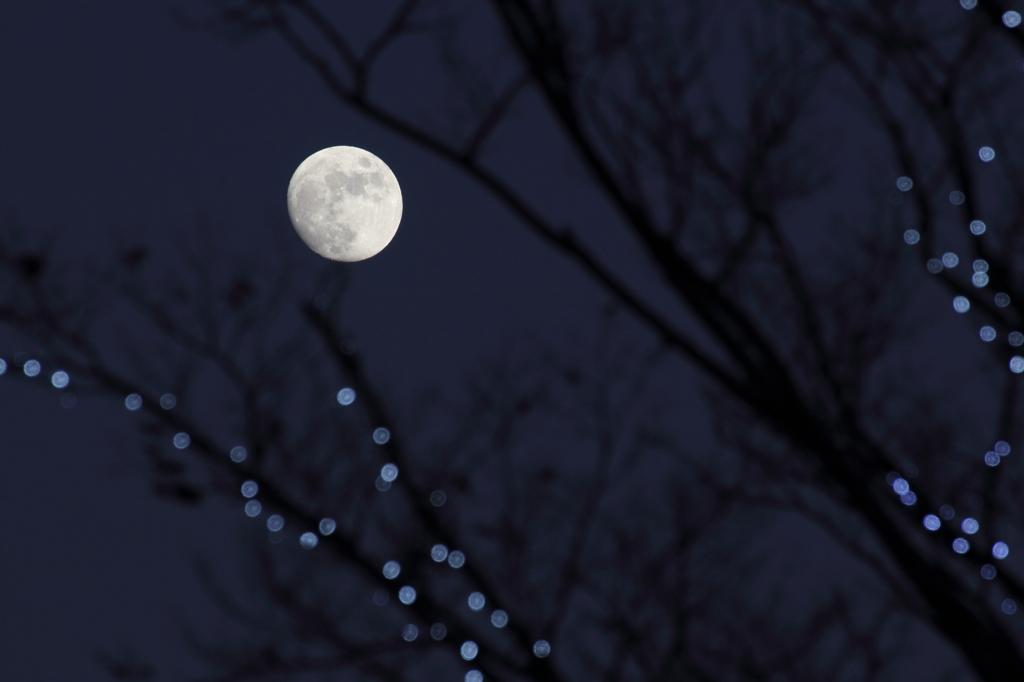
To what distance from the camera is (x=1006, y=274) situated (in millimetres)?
3346

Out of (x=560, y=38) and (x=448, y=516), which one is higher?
(x=560, y=38)

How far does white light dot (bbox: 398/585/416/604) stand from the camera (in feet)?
11.1

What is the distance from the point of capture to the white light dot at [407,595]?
11.1ft

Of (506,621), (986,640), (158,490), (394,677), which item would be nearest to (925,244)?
(986,640)

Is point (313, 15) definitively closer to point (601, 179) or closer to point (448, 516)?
point (601, 179)

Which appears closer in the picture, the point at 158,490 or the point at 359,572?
the point at 359,572

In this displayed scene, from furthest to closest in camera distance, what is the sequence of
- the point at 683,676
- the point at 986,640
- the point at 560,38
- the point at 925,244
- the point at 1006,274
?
the point at 683,676
the point at 925,244
the point at 1006,274
the point at 560,38
the point at 986,640

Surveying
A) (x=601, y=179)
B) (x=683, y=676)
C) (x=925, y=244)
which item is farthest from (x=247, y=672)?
(x=925, y=244)

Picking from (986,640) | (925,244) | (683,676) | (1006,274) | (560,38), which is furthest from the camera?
(683,676)

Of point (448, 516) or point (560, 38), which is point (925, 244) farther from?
point (448, 516)

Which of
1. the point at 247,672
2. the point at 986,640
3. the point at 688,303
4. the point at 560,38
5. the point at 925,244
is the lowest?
the point at 247,672

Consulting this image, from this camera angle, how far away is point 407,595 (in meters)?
3.41

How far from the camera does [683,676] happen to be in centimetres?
457

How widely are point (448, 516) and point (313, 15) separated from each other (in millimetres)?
2824
